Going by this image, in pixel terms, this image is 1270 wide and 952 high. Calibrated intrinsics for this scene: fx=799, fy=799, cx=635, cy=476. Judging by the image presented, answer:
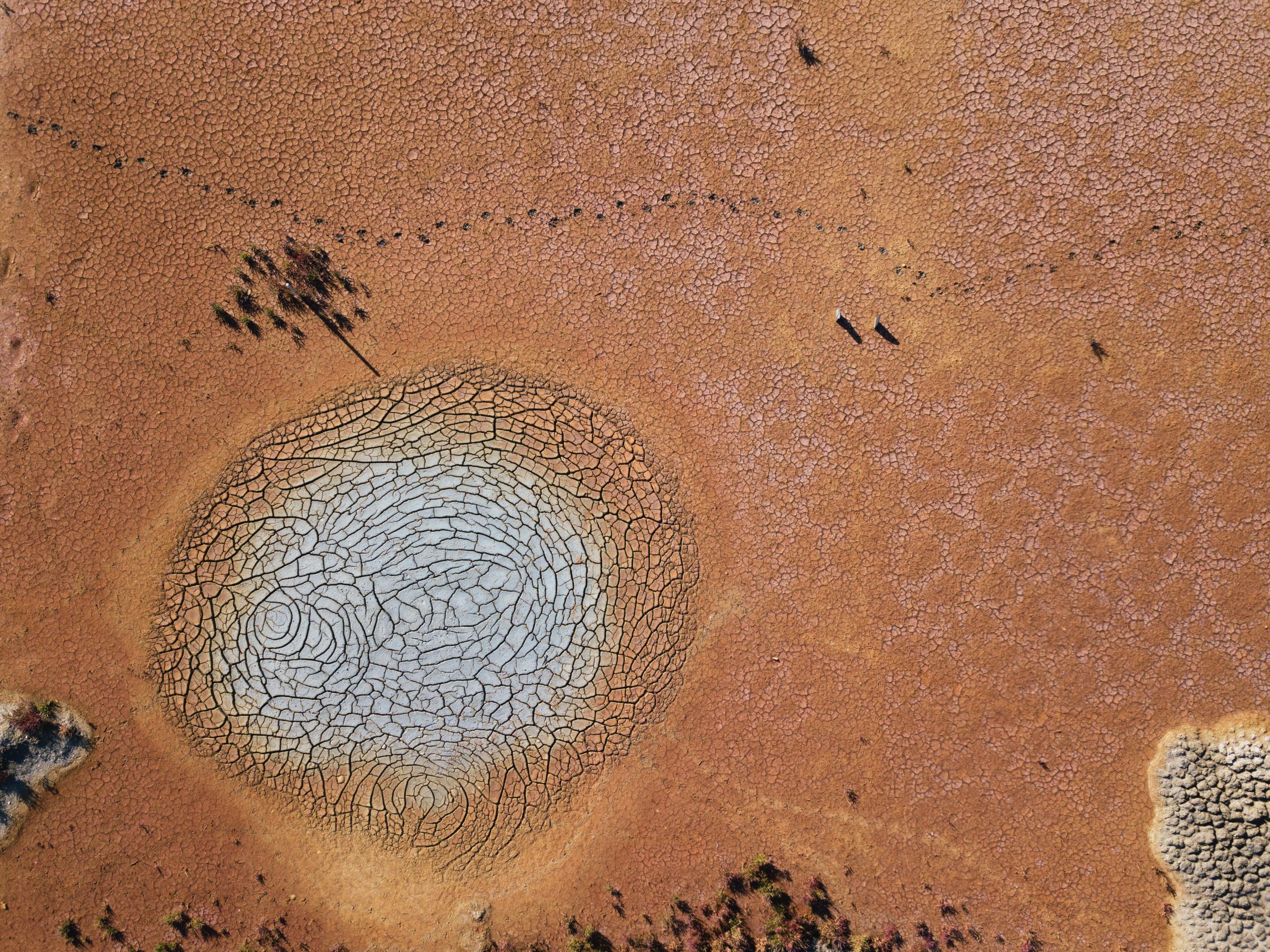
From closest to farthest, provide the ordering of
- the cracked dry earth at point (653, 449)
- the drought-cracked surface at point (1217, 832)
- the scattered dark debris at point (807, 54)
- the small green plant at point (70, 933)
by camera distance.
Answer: the drought-cracked surface at point (1217, 832) < the small green plant at point (70, 933) < the cracked dry earth at point (653, 449) < the scattered dark debris at point (807, 54)

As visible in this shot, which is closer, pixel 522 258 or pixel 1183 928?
pixel 1183 928

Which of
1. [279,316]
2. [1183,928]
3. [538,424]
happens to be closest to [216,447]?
[279,316]

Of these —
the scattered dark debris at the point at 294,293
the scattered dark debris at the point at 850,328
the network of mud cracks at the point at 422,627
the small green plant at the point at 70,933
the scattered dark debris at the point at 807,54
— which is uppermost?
the scattered dark debris at the point at 807,54

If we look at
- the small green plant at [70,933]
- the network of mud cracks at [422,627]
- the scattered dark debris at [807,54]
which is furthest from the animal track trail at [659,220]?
the small green plant at [70,933]

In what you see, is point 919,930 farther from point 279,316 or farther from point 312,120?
point 312,120

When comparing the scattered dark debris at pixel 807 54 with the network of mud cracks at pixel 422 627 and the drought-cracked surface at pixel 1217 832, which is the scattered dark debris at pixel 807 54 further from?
the drought-cracked surface at pixel 1217 832

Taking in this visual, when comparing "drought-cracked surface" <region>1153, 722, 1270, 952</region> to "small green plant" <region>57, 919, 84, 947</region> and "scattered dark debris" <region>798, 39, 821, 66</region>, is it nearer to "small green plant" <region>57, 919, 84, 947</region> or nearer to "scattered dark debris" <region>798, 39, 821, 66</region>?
"scattered dark debris" <region>798, 39, 821, 66</region>

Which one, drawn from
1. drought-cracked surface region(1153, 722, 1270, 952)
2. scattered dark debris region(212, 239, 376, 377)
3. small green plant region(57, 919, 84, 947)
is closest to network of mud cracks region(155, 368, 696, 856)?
scattered dark debris region(212, 239, 376, 377)
